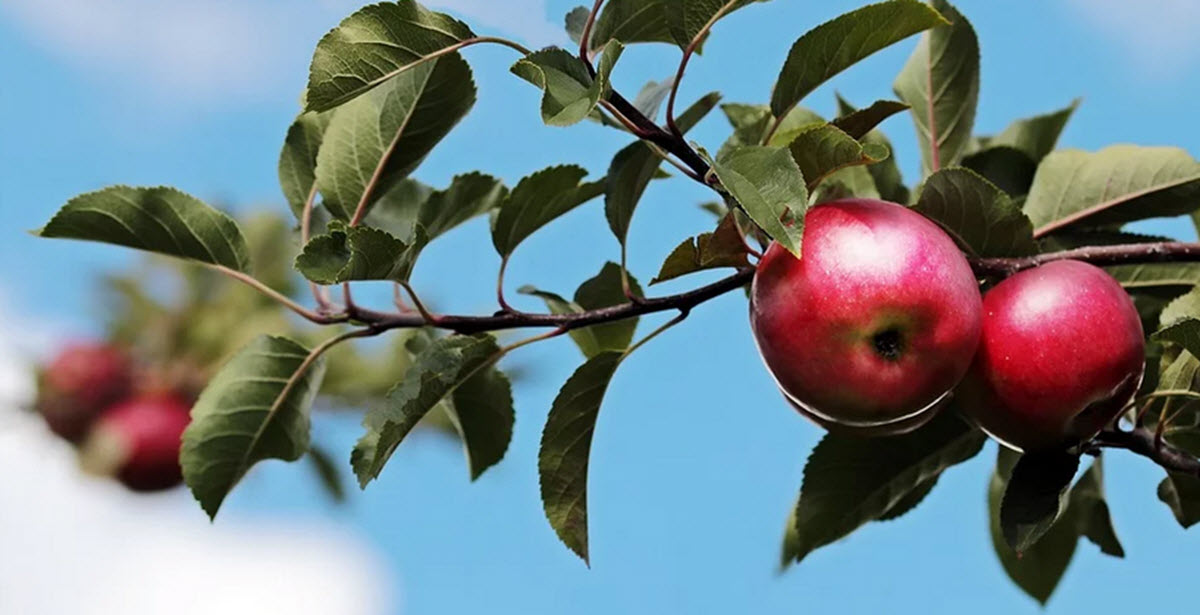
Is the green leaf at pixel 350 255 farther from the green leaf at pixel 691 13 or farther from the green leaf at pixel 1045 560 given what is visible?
the green leaf at pixel 1045 560

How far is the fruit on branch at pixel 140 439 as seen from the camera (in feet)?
9.41

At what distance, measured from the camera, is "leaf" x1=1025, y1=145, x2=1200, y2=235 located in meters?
1.24

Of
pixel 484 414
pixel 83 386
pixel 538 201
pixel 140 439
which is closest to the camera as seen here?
pixel 538 201

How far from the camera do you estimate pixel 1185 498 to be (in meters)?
1.23

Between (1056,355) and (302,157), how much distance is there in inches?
30.9

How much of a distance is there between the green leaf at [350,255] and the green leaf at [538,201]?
0.18 metres

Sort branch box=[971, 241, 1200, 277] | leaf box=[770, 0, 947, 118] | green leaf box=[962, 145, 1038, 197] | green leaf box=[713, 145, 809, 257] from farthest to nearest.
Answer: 1. green leaf box=[962, 145, 1038, 197]
2. branch box=[971, 241, 1200, 277]
3. leaf box=[770, 0, 947, 118]
4. green leaf box=[713, 145, 809, 257]

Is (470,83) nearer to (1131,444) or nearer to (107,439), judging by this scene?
(1131,444)

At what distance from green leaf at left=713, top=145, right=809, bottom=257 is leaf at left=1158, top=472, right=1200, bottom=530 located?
55cm

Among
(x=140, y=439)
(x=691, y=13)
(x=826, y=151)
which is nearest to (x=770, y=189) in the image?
(x=826, y=151)

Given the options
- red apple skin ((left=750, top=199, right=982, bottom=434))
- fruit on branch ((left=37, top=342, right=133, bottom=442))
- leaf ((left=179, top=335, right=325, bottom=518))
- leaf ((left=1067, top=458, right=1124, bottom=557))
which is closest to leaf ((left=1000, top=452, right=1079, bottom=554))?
red apple skin ((left=750, top=199, right=982, bottom=434))

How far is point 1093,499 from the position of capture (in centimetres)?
145

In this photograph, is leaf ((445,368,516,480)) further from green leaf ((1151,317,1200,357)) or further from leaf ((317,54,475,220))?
green leaf ((1151,317,1200,357))

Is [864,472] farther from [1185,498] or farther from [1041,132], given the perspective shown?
[1041,132]
